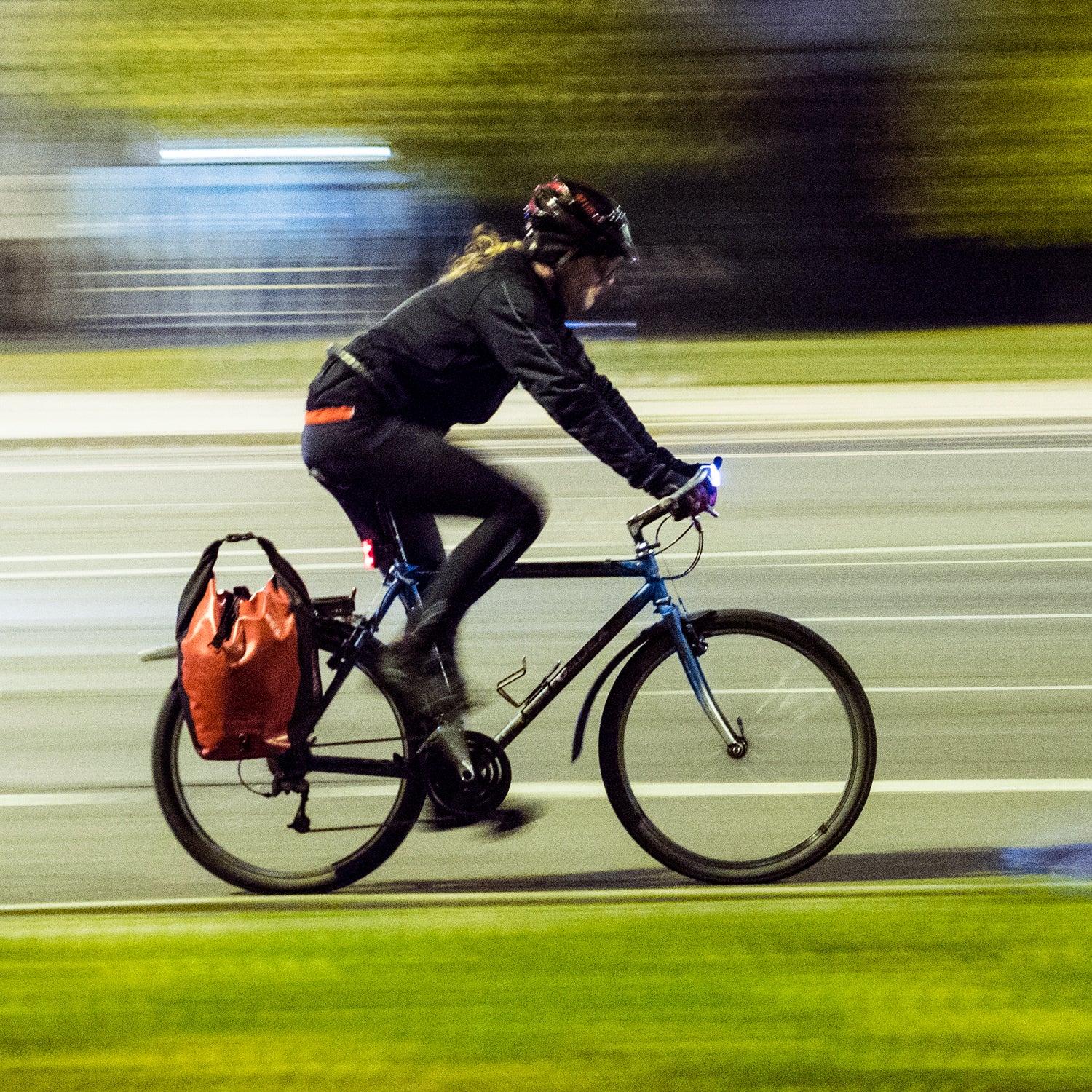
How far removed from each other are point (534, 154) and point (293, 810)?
25.4m

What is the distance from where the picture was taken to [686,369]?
23922 mm

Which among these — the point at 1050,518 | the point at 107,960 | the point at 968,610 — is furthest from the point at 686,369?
the point at 107,960

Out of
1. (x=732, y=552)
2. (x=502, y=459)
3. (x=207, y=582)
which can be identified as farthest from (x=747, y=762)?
(x=502, y=459)

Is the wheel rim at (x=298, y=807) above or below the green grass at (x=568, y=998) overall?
below

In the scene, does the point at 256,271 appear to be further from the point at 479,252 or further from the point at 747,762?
the point at 747,762

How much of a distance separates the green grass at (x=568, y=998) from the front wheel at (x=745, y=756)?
572 mm

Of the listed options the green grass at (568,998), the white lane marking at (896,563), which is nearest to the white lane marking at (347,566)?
the white lane marking at (896,563)

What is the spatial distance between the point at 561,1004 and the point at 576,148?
27.1m

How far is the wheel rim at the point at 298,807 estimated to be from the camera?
173 inches

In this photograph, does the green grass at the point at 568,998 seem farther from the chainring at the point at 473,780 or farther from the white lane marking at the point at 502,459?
the white lane marking at the point at 502,459

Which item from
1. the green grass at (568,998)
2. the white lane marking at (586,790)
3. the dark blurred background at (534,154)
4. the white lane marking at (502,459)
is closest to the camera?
the green grass at (568,998)

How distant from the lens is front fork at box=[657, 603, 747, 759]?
4.35 metres

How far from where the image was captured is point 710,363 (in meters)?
24.6

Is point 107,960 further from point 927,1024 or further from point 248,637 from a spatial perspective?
point 927,1024
